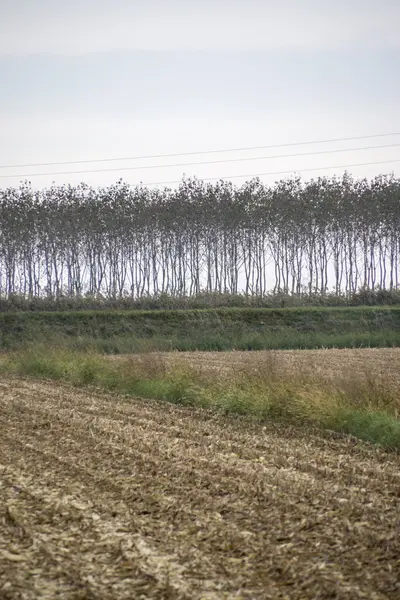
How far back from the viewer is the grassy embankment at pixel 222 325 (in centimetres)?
4231

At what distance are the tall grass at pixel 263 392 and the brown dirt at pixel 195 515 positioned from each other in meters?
0.63

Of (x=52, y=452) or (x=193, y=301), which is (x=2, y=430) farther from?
(x=193, y=301)

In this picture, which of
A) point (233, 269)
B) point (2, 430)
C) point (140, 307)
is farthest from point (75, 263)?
point (2, 430)

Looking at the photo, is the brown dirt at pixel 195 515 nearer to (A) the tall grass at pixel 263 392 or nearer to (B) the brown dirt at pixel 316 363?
(A) the tall grass at pixel 263 392

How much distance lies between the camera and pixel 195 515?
8516 mm

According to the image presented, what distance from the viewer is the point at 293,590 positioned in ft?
21.3

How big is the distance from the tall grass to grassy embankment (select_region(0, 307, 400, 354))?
18944mm

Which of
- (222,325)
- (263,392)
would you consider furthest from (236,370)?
(222,325)

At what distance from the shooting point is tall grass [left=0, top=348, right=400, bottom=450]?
1377cm

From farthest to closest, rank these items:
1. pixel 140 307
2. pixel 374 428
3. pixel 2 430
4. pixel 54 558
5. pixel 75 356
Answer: pixel 140 307, pixel 75 356, pixel 2 430, pixel 374 428, pixel 54 558

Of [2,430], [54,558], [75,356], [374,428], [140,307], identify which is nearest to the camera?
[54,558]

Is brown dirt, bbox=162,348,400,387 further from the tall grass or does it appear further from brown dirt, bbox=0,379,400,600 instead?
brown dirt, bbox=0,379,400,600

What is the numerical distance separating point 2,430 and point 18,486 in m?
4.35

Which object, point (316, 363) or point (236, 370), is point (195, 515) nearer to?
point (236, 370)
